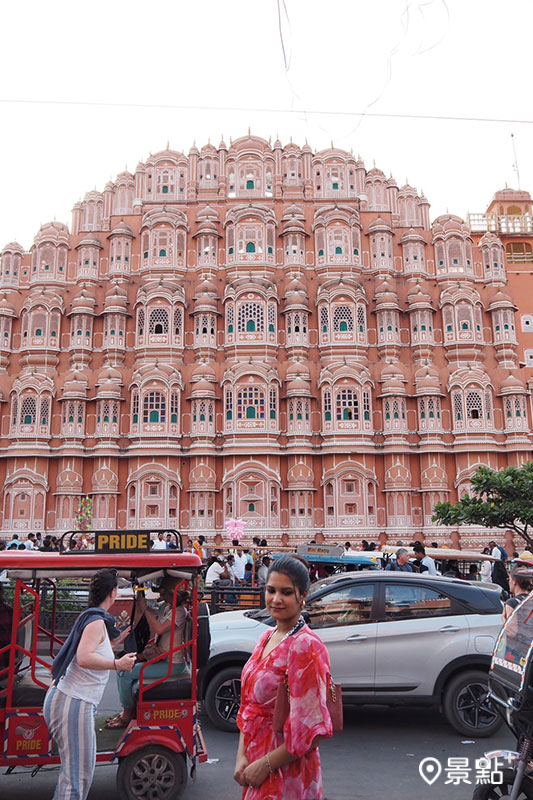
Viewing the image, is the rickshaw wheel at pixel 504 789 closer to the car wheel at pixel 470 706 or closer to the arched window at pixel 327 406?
Answer: the car wheel at pixel 470 706

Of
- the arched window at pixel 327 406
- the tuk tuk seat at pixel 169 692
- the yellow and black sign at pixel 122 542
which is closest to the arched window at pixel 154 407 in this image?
the arched window at pixel 327 406

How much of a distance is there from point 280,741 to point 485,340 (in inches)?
1364

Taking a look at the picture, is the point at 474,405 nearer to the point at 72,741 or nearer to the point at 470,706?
the point at 470,706

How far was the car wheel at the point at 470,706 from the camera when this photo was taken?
24.1 feet

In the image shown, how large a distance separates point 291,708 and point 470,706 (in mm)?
5302

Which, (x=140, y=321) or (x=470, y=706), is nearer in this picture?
(x=470, y=706)

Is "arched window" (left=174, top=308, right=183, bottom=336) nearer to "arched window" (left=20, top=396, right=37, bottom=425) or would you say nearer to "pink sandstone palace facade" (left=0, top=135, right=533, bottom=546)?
"pink sandstone palace facade" (left=0, top=135, right=533, bottom=546)

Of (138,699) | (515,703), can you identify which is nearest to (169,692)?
(138,699)

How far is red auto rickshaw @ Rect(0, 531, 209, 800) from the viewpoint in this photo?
5.41 m

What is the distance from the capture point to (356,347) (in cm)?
3384

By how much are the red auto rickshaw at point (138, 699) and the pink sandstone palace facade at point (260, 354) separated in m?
25.1

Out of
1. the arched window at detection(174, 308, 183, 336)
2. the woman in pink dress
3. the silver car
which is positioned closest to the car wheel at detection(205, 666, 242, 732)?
the silver car

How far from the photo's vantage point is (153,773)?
5.46 meters

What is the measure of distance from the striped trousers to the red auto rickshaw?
0.95m
